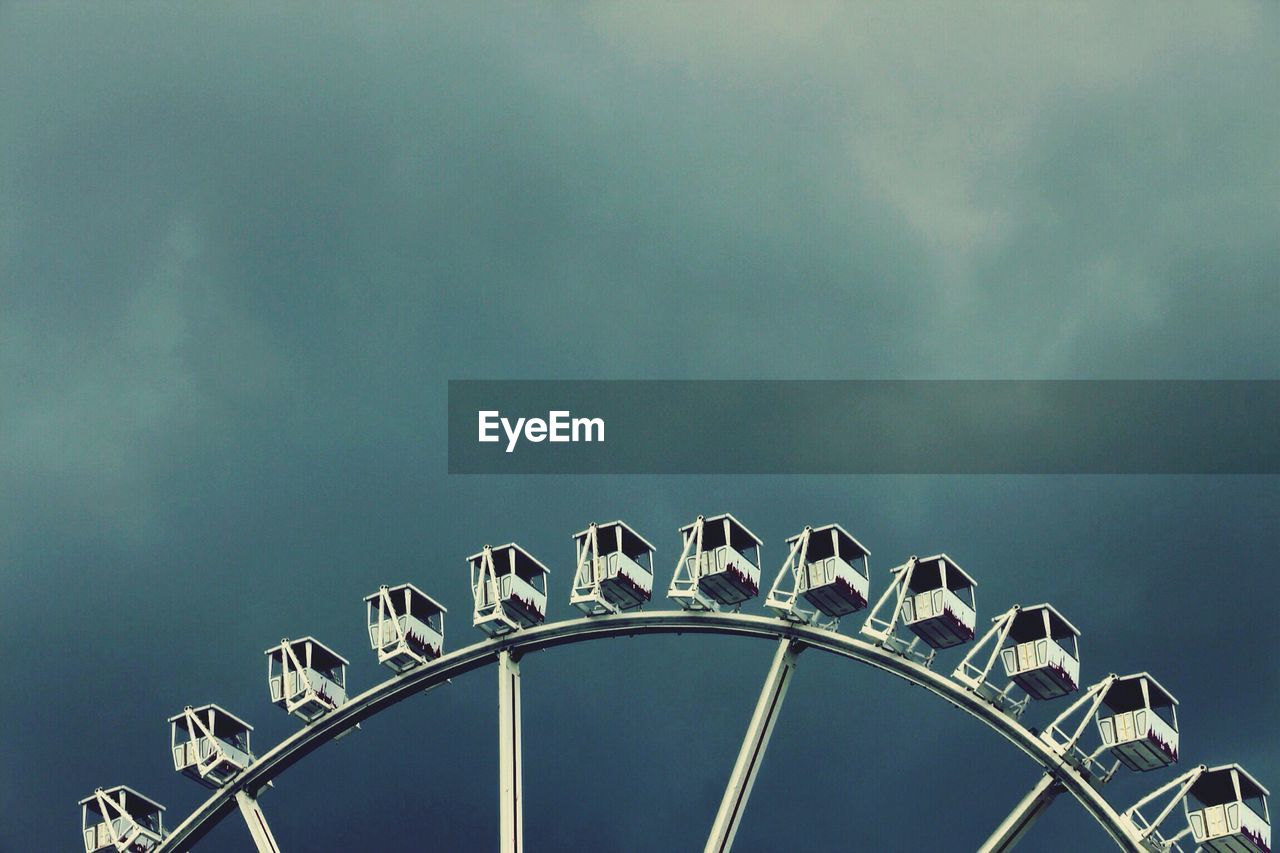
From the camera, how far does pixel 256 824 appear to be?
7488cm

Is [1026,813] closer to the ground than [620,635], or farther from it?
closer to the ground

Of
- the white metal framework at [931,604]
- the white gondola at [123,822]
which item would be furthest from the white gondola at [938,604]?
the white gondola at [123,822]

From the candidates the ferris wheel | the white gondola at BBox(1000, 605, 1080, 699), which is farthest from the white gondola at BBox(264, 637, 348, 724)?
the white gondola at BBox(1000, 605, 1080, 699)

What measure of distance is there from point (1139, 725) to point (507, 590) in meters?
21.8

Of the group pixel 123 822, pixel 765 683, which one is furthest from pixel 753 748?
pixel 123 822

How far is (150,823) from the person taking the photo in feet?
261

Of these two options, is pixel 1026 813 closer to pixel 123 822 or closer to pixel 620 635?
pixel 620 635

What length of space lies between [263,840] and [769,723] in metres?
19.4

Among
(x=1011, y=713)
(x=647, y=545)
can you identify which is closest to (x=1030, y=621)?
(x=1011, y=713)

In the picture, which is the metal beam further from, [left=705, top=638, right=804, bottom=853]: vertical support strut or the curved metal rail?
[left=705, top=638, right=804, bottom=853]: vertical support strut

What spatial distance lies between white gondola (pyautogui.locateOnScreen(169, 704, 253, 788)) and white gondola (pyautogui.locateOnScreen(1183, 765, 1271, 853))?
3362cm

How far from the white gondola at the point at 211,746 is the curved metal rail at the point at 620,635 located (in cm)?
76

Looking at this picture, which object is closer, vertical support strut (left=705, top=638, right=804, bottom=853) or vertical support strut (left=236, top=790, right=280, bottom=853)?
vertical support strut (left=705, top=638, right=804, bottom=853)

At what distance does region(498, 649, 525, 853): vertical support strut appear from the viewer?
2645 inches
